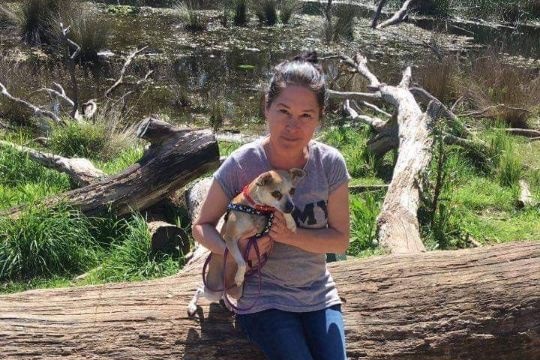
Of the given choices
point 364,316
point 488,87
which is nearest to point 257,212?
point 364,316

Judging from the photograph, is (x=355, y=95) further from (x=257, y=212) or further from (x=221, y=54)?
(x=221, y=54)

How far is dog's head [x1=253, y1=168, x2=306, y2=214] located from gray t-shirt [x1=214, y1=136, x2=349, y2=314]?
222 mm

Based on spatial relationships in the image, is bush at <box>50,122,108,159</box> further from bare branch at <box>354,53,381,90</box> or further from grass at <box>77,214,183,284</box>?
bare branch at <box>354,53,381,90</box>

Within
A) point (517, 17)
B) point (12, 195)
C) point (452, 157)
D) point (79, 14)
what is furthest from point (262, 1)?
point (12, 195)

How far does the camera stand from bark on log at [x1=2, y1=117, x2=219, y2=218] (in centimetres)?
503

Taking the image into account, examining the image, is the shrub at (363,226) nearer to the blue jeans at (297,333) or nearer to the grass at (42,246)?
the grass at (42,246)

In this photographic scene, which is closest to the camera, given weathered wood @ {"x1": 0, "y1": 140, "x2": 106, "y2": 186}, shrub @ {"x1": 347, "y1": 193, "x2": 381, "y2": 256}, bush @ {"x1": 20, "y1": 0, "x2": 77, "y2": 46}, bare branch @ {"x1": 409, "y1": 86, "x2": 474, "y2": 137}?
shrub @ {"x1": 347, "y1": 193, "x2": 381, "y2": 256}

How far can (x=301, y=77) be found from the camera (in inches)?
91.7

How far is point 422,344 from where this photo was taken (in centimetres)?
284

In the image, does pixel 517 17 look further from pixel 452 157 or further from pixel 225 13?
pixel 452 157

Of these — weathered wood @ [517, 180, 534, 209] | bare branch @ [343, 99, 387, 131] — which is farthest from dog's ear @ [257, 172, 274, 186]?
bare branch @ [343, 99, 387, 131]

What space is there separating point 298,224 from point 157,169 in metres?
2.79

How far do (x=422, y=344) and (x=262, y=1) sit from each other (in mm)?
16061

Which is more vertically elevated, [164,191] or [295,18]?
[295,18]
